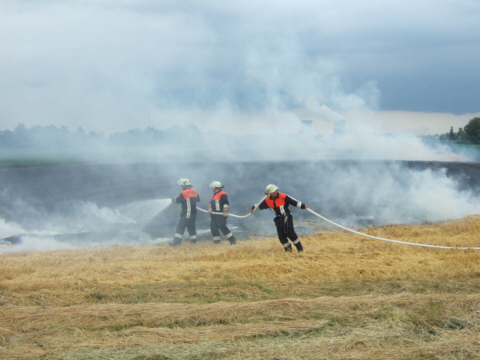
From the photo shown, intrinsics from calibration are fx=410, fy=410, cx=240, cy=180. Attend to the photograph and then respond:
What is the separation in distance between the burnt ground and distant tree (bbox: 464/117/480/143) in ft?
110

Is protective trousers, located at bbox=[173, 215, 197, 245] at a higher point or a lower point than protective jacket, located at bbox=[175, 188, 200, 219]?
lower

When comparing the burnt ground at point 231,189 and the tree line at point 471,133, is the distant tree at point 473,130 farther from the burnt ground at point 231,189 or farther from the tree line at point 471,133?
the burnt ground at point 231,189

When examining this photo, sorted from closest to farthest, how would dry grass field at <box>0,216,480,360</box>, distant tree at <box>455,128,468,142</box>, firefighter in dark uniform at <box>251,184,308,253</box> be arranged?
dry grass field at <box>0,216,480,360</box>, firefighter in dark uniform at <box>251,184,308,253</box>, distant tree at <box>455,128,468,142</box>

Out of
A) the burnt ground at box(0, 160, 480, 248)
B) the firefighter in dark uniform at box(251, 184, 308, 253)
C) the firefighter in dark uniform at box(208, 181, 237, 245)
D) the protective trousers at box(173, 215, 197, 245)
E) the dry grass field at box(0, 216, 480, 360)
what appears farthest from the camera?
the burnt ground at box(0, 160, 480, 248)

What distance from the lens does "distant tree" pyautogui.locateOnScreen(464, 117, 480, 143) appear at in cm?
6569

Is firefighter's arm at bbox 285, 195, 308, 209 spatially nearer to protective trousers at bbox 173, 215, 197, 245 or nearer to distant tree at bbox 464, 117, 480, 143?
protective trousers at bbox 173, 215, 197, 245

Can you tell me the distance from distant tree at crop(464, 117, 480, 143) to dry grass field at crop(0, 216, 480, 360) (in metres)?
65.6

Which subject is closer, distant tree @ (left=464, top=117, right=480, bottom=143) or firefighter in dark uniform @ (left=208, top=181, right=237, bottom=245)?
firefighter in dark uniform @ (left=208, top=181, right=237, bottom=245)

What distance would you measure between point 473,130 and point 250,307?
73.3 meters

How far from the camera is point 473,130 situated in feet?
221

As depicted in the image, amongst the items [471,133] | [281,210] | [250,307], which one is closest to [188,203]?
[281,210]

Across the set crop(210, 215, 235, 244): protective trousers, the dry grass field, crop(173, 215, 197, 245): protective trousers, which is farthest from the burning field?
crop(173, 215, 197, 245): protective trousers

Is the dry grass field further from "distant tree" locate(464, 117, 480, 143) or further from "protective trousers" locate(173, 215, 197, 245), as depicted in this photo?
"distant tree" locate(464, 117, 480, 143)

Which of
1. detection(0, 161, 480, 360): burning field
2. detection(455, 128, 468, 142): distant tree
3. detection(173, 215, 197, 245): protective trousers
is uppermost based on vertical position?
detection(455, 128, 468, 142): distant tree
